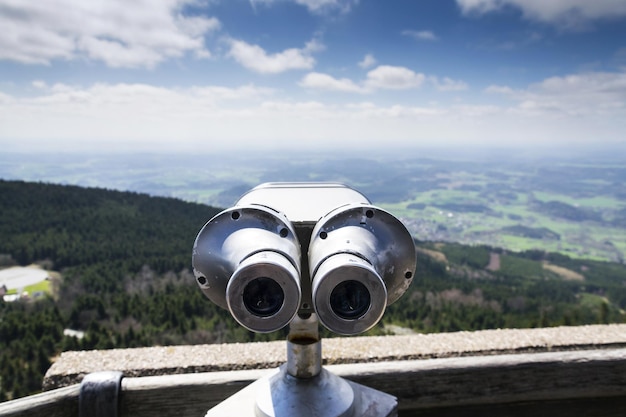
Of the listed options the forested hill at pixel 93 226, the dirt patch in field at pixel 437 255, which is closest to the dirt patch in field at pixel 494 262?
the dirt patch in field at pixel 437 255

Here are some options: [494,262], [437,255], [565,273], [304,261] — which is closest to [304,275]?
[304,261]

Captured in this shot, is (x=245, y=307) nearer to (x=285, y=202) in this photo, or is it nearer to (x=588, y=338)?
(x=285, y=202)

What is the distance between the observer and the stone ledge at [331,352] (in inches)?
95.9

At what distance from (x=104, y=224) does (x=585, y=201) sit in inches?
6411

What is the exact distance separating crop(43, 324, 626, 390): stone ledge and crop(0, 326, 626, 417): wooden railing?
0.35 meters

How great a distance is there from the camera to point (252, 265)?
1100 mm

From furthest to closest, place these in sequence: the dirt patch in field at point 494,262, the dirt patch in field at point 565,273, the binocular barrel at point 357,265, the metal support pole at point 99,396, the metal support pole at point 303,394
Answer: the dirt patch in field at point 565,273
the dirt patch in field at point 494,262
the metal support pole at point 99,396
the metal support pole at point 303,394
the binocular barrel at point 357,265

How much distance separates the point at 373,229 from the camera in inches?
52.3

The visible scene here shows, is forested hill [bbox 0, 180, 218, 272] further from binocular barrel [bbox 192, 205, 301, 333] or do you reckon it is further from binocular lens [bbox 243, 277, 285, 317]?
binocular lens [bbox 243, 277, 285, 317]

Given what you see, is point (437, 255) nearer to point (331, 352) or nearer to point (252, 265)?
point (331, 352)

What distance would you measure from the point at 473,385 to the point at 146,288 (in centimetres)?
2047

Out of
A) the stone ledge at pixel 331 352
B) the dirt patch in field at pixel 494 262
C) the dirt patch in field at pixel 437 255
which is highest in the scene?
the stone ledge at pixel 331 352

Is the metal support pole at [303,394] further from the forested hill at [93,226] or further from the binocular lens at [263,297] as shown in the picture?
the forested hill at [93,226]

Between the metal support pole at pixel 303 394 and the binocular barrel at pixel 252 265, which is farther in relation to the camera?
the metal support pole at pixel 303 394
